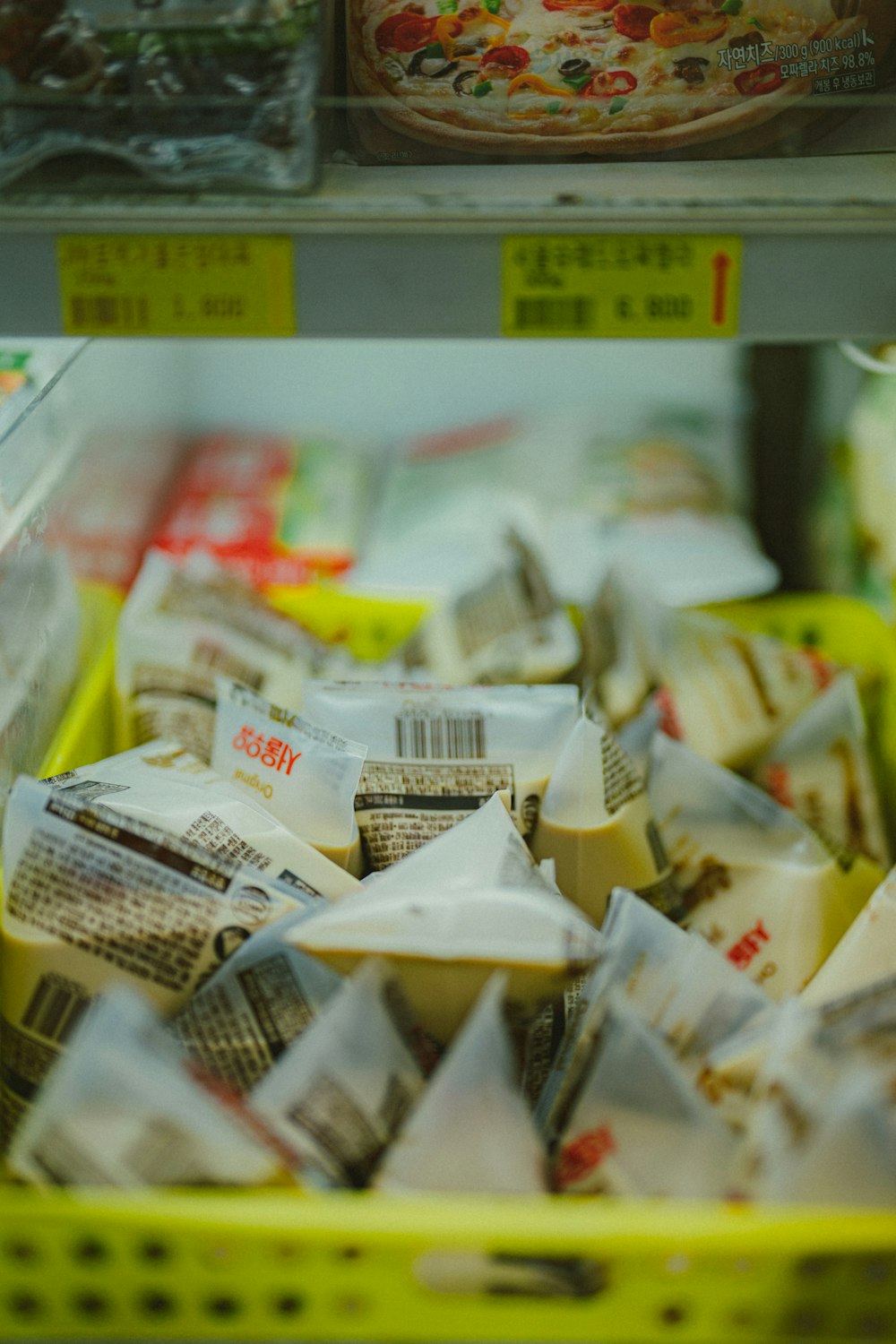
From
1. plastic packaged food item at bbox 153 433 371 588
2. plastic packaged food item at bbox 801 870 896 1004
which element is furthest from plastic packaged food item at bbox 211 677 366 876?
plastic packaged food item at bbox 153 433 371 588

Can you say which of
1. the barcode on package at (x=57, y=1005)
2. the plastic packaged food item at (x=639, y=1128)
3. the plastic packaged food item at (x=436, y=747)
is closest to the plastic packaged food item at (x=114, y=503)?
the plastic packaged food item at (x=436, y=747)

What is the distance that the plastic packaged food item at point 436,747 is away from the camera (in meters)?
0.90

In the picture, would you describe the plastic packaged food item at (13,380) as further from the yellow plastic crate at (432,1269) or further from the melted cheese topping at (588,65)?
the yellow plastic crate at (432,1269)

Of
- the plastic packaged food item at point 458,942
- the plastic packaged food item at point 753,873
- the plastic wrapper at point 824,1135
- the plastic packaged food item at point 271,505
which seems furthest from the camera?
the plastic packaged food item at point 271,505

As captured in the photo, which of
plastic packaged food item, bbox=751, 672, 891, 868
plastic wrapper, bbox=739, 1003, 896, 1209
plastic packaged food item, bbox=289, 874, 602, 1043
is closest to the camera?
Result: plastic wrapper, bbox=739, 1003, 896, 1209

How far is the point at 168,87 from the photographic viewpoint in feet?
2.25

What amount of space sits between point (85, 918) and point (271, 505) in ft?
4.17

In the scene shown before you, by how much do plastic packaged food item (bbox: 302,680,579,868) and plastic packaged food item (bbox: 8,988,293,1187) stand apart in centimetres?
30

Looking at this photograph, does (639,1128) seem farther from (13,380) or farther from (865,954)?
(13,380)

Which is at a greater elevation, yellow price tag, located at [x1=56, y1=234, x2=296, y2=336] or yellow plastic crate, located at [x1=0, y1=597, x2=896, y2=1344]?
yellow price tag, located at [x1=56, y1=234, x2=296, y2=336]

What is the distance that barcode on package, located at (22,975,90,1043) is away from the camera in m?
0.73

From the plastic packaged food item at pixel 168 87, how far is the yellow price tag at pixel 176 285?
39 mm

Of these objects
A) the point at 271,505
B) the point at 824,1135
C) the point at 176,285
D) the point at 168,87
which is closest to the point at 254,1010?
the point at 824,1135

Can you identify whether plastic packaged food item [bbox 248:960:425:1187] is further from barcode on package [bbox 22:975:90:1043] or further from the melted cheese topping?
the melted cheese topping
